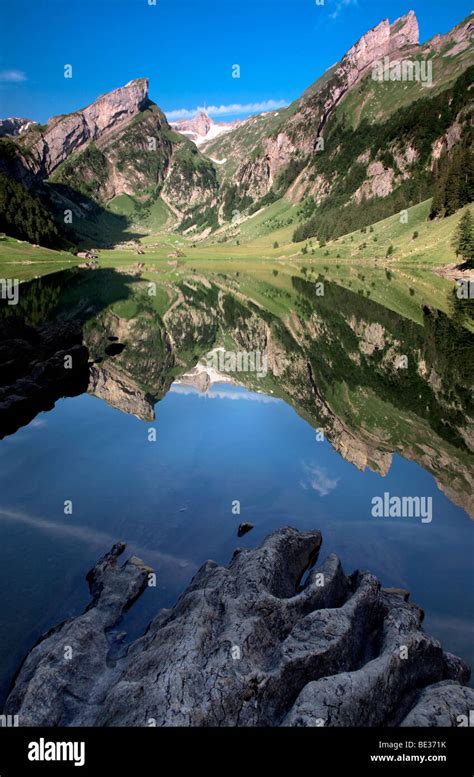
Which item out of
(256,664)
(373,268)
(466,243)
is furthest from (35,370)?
(373,268)

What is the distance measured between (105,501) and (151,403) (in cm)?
1408

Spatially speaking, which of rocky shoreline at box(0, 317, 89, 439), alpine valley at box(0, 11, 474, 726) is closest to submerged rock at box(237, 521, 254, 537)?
alpine valley at box(0, 11, 474, 726)

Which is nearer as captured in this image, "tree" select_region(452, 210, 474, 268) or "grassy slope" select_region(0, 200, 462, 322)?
"grassy slope" select_region(0, 200, 462, 322)

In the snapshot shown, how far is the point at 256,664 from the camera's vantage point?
8.99m

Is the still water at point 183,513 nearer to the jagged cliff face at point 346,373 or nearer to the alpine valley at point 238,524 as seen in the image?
the alpine valley at point 238,524

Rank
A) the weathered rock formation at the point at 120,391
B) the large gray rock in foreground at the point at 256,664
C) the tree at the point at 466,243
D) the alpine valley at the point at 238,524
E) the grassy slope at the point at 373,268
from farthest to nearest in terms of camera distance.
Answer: the tree at the point at 466,243
the grassy slope at the point at 373,268
the weathered rock formation at the point at 120,391
the alpine valley at the point at 238,524
the large gray rock in foreground at the point at 256,664

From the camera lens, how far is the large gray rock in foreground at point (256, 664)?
787cm

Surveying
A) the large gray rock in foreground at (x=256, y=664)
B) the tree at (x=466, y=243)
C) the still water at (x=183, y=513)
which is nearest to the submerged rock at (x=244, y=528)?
the still water at (x=183, y=513)

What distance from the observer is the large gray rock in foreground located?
25.8 feet

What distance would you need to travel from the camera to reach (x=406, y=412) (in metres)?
28.5

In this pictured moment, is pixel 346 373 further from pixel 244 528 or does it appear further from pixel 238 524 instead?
pixel 244 528

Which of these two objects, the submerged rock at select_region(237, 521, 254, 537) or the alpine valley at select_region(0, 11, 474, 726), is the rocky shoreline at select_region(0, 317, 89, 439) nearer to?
the alpine valley at select_region(0, 11, 474, 726)

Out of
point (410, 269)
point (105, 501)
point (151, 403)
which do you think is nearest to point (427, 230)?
point (410, 269)
